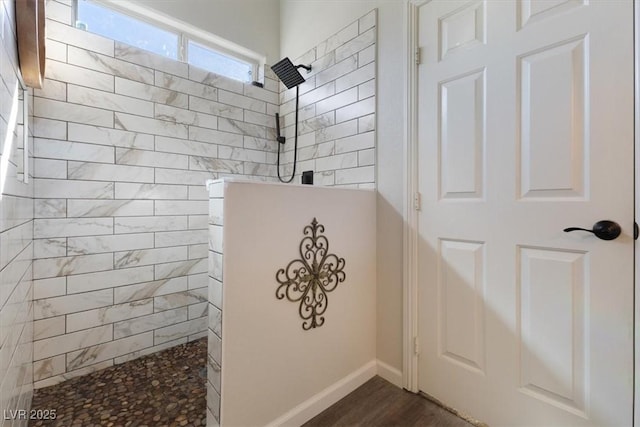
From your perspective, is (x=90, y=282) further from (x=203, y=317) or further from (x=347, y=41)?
(x=347, y=41)

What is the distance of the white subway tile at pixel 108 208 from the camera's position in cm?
171

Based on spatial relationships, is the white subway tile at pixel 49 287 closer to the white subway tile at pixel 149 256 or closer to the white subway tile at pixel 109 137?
the white subway tile at pixel 149 256

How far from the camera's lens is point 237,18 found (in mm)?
2346

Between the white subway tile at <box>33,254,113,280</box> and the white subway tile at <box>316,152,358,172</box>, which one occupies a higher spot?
the white subway tile at <box>316,152,358,172</box>

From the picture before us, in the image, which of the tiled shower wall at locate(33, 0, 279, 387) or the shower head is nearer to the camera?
the tiled shower wall at locate(33, 0, 279, 387)

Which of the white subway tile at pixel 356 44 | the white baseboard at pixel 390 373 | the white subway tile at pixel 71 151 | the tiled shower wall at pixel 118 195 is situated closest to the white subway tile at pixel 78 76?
the tiled shower wall at pixel 118 195

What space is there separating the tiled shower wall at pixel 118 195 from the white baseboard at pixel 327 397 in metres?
1.14

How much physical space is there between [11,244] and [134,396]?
3.48 feet

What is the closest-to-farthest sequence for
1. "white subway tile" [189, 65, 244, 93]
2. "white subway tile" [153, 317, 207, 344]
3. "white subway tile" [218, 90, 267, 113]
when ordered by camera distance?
"white subway tile" [153, 317, 207, 344] → "white subway tile" [189, 65, 244, 93] → "white subway tile" [218, 90, 267, 113]

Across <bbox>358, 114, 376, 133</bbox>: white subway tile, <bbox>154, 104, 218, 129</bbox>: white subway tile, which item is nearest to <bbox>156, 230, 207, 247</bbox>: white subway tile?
<bbox>154, 104, 218, 129</bbox>: white subway tile

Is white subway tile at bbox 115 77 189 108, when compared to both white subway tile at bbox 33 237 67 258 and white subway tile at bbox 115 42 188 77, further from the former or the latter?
white subway tile at bbox 33 237 67 258

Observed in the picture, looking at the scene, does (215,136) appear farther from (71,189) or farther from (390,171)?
(390,171)

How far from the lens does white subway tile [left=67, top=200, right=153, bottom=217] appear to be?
1713 mm

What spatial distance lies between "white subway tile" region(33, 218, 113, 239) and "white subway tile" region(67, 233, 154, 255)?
0.04 metres
